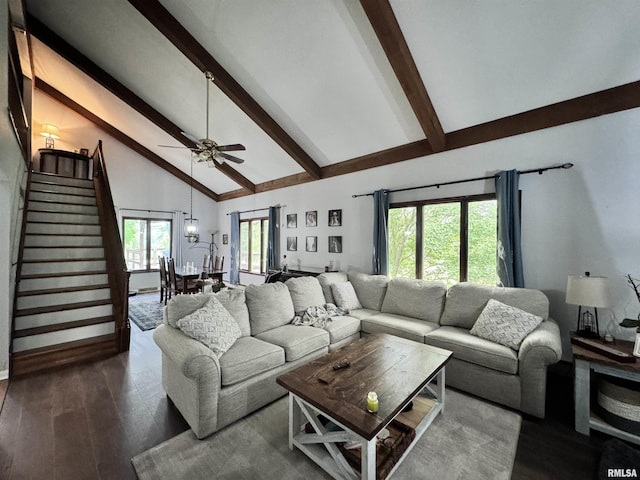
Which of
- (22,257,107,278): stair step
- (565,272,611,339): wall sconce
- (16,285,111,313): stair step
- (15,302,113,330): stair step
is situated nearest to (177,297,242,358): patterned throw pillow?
(15,302,113,330): stair step

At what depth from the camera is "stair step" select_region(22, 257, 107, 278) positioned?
3.66 metres

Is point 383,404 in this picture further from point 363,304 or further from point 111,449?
point 363,304

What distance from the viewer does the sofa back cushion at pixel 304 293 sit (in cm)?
346

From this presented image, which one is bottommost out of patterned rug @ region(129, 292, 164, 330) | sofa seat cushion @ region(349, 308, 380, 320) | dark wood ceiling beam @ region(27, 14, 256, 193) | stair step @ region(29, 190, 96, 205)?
patterned rug @ region(129, 292, 164, 330)

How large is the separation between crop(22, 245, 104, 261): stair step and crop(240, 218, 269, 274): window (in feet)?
12.7

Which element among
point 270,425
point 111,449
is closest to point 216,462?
point 270,425

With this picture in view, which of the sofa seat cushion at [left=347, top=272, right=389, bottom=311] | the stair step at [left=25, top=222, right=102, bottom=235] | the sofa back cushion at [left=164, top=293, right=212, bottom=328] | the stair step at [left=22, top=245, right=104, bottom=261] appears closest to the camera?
the sofa back cushion at [left=164, top=293, right=212, bottom=328]

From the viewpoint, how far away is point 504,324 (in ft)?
8.64

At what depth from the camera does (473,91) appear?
316 centimetres

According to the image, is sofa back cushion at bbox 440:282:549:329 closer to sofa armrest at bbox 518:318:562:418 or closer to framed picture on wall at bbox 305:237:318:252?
sofa armrest at bbox 518:318:562:418

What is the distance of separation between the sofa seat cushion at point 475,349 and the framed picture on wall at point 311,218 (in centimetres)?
344

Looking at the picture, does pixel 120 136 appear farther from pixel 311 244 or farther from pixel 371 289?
pixel 371 289

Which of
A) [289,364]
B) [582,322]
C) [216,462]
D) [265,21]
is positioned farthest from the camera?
[265,21]

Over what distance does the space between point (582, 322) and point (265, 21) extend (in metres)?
4.87
